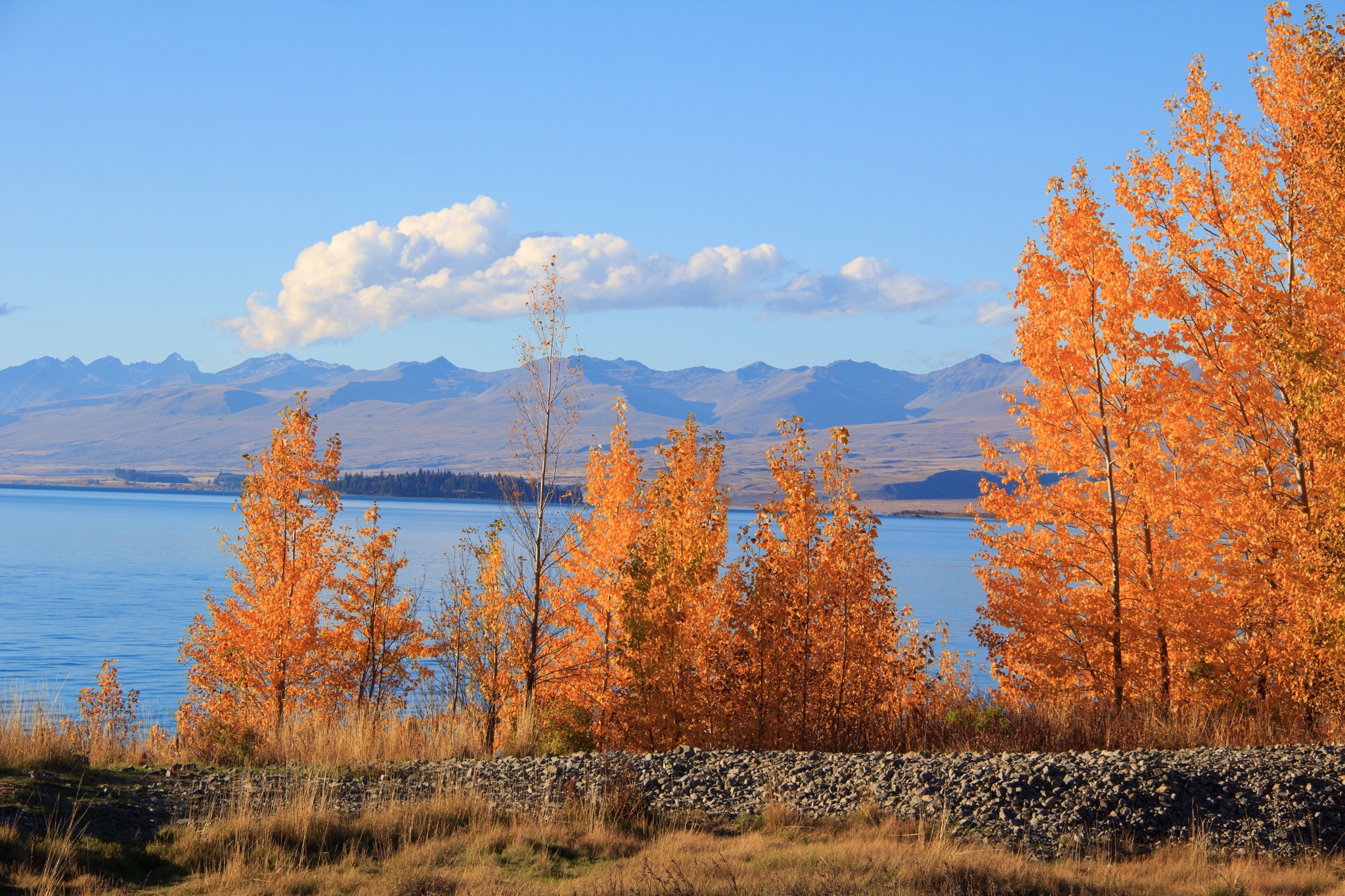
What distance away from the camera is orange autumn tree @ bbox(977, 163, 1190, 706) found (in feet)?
53.8

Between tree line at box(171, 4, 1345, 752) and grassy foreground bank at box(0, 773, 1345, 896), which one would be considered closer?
grassy foreground bank at box(0, 773, 1345, 896)

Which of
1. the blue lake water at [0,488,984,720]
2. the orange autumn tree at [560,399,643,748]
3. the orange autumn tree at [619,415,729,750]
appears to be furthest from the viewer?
the blue lake water at [0,488,984,720]

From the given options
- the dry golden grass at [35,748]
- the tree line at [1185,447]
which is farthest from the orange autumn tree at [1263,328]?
Result: the dry golden grass at [35,748]

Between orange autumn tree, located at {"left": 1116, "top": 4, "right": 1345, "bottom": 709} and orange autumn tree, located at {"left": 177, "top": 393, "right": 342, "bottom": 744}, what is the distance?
17.2 m

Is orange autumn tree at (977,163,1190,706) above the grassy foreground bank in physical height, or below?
above

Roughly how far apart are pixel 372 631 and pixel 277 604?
113 inches

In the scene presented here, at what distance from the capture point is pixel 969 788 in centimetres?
1059

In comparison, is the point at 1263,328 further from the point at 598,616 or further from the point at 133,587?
the point at 133,587

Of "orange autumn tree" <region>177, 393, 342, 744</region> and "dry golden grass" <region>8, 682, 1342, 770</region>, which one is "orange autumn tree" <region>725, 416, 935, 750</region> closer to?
"dry golden grass" <region>8, 682, 1342, 770</region>

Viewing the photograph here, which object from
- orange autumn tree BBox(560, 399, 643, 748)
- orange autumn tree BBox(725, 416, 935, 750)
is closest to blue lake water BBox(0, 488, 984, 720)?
orange autumn tree BBox(560, 399, 643, 748)

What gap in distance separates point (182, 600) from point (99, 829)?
5914 centimetres

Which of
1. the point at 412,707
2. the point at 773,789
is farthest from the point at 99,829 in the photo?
the point at 412,707

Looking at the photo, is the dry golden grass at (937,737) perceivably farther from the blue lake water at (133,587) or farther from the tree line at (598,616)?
the blue lake water at (133,587)

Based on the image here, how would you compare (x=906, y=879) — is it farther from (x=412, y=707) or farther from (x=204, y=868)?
(x=412, y=707)
